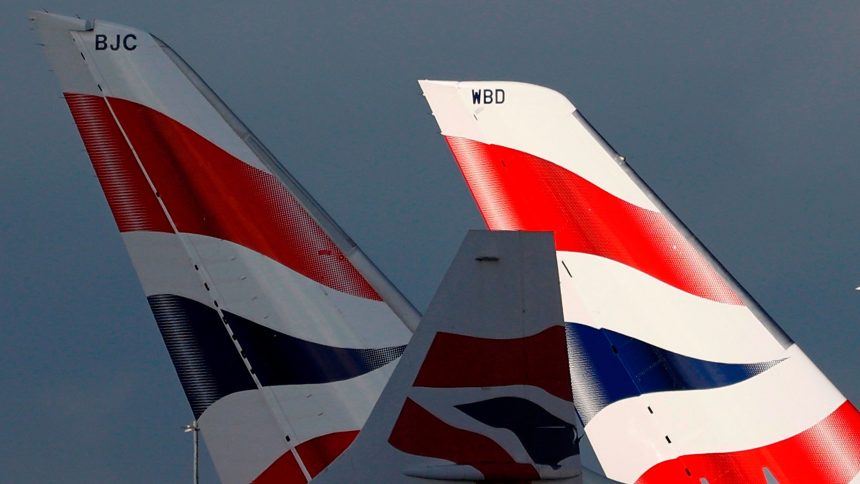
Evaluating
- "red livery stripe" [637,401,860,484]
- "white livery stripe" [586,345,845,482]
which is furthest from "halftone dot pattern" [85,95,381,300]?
"red livery stripe" [637,401,860,484]

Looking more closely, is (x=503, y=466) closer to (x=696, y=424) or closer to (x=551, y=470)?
(x=551, y=470)

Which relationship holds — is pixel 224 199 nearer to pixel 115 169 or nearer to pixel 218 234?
pixel 218 234

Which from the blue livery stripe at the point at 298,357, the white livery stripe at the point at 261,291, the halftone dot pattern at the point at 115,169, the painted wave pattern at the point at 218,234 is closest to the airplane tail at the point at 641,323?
the white livery stripe at the point at 261,291

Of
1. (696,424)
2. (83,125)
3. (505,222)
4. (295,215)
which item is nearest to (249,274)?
(295,215)

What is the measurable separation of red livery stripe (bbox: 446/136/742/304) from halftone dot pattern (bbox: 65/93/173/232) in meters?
4.59

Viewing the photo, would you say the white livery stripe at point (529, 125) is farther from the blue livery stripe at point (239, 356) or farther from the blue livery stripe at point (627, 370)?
the blue livery stripe at point (239, 356)

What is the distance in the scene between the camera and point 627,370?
1950 centimetres

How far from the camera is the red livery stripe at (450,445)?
12.5 meters

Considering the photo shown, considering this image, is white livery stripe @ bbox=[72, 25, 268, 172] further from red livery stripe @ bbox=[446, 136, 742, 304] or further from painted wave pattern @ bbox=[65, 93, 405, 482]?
red livery stripe @ bbox=[446, 136, 742, 304]

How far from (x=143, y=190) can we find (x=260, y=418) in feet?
10.0

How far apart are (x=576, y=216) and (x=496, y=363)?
26.2ft

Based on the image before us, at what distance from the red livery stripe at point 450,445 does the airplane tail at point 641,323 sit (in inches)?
262

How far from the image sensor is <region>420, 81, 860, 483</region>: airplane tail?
60.8ft

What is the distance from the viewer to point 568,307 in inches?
793
